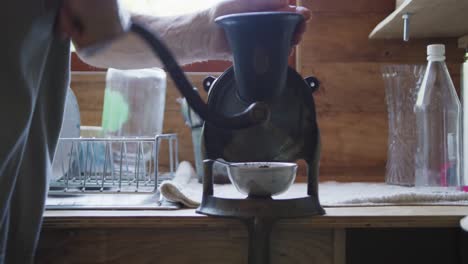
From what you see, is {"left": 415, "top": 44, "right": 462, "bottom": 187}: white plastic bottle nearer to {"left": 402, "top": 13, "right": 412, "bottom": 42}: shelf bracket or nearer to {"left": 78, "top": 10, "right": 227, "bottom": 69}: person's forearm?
{"left": 402, "top": 13, "right": 412, "bottom": 42}: shelf bracket

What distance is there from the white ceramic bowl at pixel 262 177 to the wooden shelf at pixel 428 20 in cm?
45

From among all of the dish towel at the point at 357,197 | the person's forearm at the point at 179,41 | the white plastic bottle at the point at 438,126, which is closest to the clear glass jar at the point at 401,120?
the white plastic bottle at the point at 438,126

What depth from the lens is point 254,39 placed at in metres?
0.71

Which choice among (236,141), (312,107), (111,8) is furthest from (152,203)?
(111,8)

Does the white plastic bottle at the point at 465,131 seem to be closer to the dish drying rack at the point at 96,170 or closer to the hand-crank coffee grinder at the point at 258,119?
the hand-crank coffee grinder at the point at 258,119

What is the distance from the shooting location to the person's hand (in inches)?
30.6

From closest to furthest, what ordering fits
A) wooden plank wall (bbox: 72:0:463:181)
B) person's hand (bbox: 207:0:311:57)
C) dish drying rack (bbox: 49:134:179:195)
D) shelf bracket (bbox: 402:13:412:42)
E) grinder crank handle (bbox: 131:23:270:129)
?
grinder crank handle (bbox: 131:23:270:129) → person's hand (bbox: 207:0:311:57) → dish drying rack (bbox: 49:134:179:195) → shelf bracket (bbox: 402:13:412:42) → wooden plank wall (bbox: 72:0:463:181)

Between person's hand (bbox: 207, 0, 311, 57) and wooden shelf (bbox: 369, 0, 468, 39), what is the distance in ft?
1.20

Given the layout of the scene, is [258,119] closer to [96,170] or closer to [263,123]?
[263,123]

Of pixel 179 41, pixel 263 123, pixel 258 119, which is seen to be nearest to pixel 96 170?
pixel 179 41

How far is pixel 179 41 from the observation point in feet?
2.89

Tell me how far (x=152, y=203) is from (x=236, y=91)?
0.71 feet

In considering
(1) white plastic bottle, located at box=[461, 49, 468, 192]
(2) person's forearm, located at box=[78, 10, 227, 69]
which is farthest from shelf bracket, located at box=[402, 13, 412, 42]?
(2) person's forearm, located at box=[78, 10, 227, 69]

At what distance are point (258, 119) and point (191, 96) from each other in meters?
0.08
